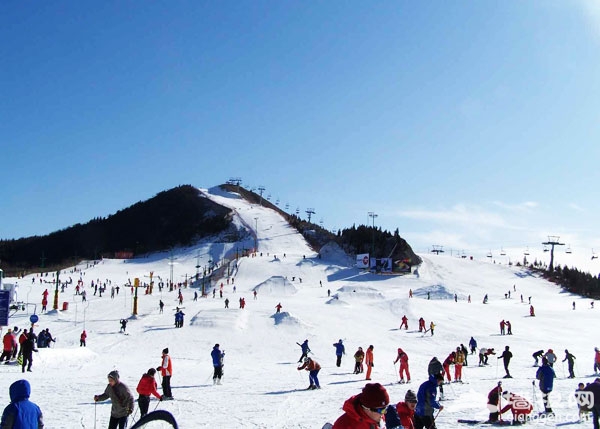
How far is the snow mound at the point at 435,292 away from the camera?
170 feet

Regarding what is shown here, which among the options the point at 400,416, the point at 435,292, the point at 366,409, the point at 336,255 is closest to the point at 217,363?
the point at 400,416

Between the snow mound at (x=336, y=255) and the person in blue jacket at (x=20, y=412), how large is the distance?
73.4 metres

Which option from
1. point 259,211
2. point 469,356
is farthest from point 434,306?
point 259,211

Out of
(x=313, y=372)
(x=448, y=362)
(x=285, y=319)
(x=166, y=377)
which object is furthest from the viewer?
(x=285, y=319)

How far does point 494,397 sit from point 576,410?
2.29 m

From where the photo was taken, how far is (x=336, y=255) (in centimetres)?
8006

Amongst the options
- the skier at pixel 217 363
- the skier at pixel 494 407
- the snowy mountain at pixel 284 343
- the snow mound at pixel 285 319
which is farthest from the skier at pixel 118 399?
the snow mound at pixel 285 319

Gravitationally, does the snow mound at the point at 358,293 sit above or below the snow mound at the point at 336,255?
below

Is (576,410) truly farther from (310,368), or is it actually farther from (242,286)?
(242,286)

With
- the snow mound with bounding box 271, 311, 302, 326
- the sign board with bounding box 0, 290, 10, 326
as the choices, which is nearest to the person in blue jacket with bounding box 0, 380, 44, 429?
the sign board with bounding box 0, 290, 10, 326

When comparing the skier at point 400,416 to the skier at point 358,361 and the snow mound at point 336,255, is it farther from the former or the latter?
the snow mound at point 336,255

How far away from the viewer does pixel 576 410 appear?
10.6m

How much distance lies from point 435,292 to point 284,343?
31.0 metres

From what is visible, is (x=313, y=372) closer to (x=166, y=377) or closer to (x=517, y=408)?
(x=166, y=377)
